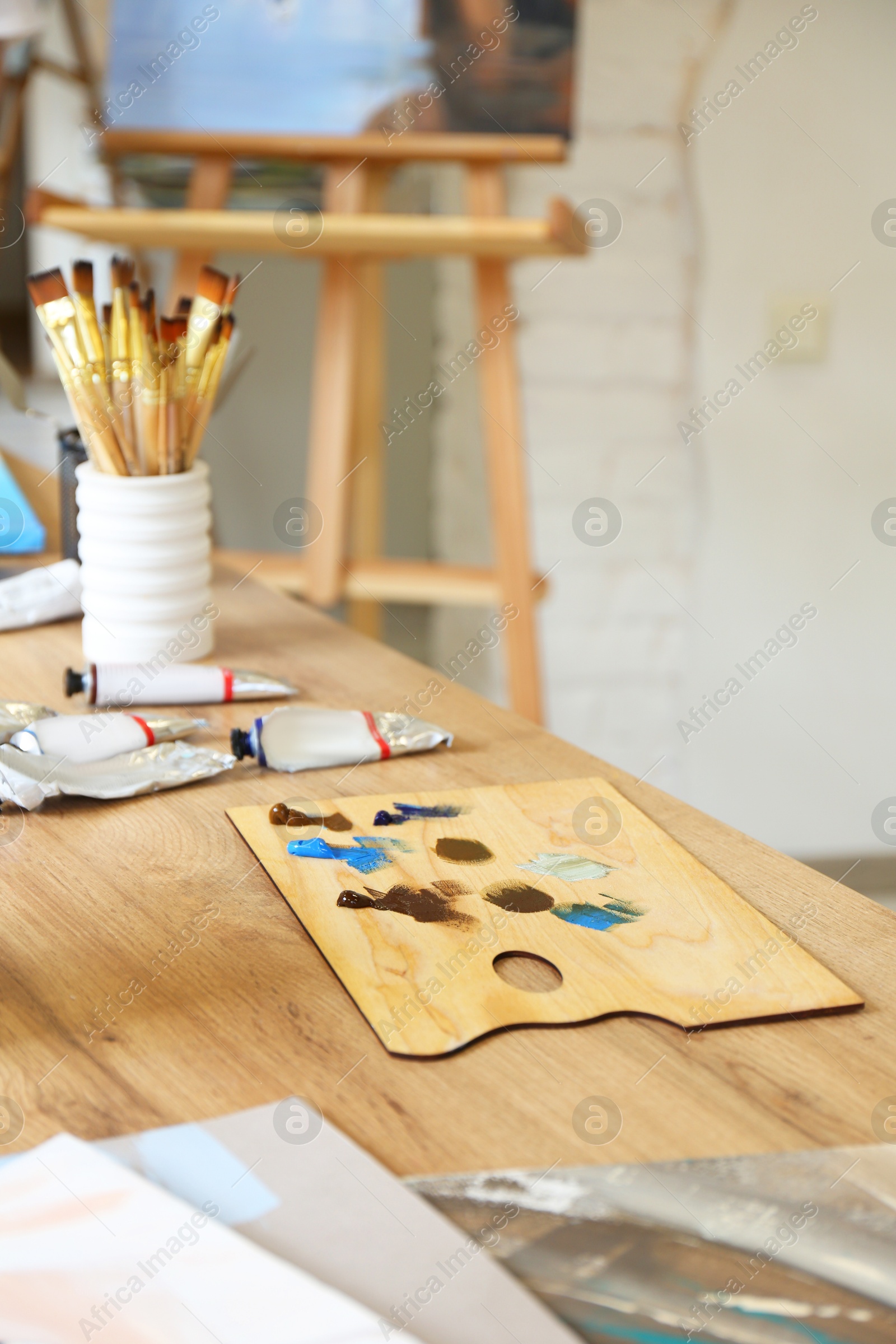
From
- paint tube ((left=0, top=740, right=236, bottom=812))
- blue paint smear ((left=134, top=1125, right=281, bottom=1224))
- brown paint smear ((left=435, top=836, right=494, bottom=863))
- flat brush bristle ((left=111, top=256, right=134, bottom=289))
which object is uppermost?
flat brush bristle ((left=111, top=256, right=134, bottom=289))

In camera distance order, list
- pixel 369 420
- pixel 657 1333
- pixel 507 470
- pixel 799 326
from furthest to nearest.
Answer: pixel 799 326
pixel 369 420
pixel 507 470
pixel 657 1333

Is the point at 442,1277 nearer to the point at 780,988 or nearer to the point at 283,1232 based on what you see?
the point at 283,1232

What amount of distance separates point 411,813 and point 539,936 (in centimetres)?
15

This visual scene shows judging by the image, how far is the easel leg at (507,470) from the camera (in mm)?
1600

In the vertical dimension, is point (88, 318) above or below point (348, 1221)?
above

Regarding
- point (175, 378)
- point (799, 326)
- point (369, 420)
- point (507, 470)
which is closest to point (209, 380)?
point (175, 378)

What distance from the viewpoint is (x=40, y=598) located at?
105cm

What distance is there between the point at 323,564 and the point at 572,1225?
51.3 inches

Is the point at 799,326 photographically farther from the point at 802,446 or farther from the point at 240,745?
the point at 240,745

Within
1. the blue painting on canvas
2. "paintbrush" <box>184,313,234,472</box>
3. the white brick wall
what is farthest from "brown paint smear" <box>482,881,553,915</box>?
the white brick wall

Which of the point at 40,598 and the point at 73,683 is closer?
the point at 73,683

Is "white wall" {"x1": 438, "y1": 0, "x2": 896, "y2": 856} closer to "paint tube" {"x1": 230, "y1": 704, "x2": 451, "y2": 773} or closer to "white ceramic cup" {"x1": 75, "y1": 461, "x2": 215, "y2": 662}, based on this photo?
"white ceramic cup" {"x1": 75, "y1": 461, "x2": 215, "y2": 662}

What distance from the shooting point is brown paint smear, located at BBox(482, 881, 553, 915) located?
0.58 m

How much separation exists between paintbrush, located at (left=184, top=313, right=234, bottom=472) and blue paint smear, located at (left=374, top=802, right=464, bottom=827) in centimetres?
37
